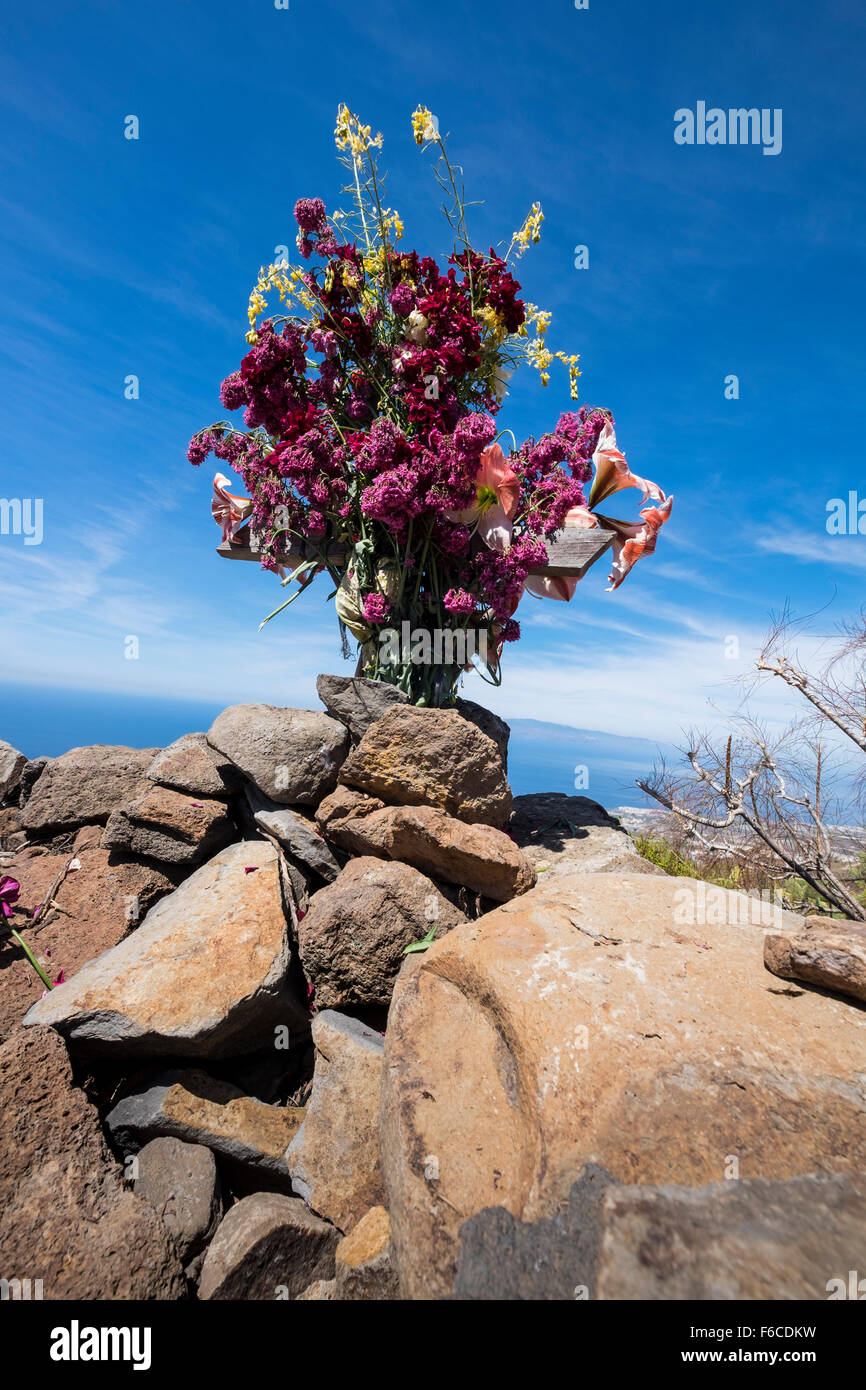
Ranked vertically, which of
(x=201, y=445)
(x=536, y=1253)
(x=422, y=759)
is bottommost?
(x=536, y=1253)

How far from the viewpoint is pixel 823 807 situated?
5688 millimetres

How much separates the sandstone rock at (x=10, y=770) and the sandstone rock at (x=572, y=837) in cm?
452

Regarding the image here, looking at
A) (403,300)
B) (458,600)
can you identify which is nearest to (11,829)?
(458,600)

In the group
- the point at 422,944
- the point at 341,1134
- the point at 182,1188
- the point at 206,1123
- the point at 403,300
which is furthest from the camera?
the point at 403,300

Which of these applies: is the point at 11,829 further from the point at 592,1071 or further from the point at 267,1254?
the point at 592,1071

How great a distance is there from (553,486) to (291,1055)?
4.34 m

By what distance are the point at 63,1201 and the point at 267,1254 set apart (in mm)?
919

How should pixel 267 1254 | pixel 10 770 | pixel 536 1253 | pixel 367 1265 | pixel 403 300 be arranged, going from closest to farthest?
pixel 536 1253
pixel 367 1265
pixel 267 1254
pixel 403 300
pixel 10 770

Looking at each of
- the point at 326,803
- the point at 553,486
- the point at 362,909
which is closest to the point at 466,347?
the point at 553,486

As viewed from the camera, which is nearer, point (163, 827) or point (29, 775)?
point (163, 827)

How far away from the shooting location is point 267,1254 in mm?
2693
